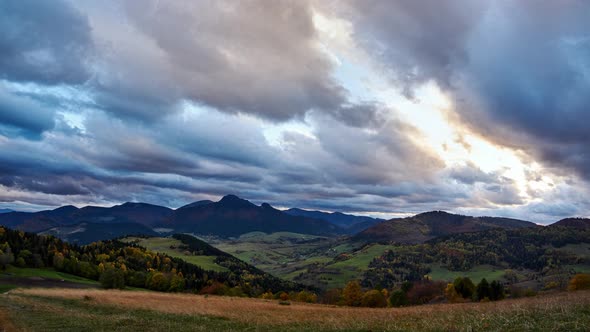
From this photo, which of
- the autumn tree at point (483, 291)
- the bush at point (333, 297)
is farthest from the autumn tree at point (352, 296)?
the autumn tree at point (483, 291)

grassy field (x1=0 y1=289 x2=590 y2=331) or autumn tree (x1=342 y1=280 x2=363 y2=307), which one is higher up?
grassy field (x1=0 y1=289 x2=590 y2=331)

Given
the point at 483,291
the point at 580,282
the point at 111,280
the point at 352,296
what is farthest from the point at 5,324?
the point at 580,282

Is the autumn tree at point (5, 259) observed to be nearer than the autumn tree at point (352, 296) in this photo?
Yes

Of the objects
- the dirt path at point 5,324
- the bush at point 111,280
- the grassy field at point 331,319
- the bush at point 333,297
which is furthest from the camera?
the bush at point 333,297

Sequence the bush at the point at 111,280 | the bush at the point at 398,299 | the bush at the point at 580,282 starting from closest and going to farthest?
the bush at the point at 111,280
the bush at the point at 580,282
the bush at the point at 398,299

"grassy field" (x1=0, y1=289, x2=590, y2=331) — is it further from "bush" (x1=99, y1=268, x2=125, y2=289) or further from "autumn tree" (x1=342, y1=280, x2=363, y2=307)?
"autumn tree" (x1=342, y1=280, x2=363, y2=307)

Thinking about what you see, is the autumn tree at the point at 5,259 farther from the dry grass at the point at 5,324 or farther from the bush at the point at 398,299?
the bush at the point at 398,299

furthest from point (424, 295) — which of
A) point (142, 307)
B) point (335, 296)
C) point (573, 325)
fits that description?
point (573, 325)

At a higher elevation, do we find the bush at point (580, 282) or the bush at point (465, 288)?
the bush at point (580, 282)

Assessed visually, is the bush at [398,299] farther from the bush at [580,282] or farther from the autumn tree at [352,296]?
the bush at [580,282]

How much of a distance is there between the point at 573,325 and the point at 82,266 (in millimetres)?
171047

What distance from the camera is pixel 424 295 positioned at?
182 meters

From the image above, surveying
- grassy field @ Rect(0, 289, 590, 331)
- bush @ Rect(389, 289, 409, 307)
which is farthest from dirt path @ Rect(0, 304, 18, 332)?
bush @ Rect(389, 289, 409, 307)

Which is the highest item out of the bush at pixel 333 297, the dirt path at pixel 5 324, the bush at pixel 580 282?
the dirt path at pixel 5 324
